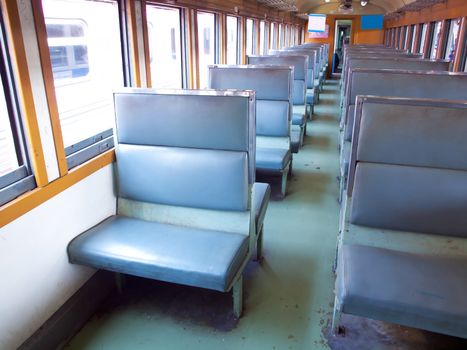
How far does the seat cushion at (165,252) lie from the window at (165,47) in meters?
1.78

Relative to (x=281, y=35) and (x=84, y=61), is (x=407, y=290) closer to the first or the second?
(x=84, y=61)

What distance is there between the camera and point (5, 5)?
1513mm

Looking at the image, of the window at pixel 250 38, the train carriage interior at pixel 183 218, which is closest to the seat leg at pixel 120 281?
the train carriage interior at pixel 183 218

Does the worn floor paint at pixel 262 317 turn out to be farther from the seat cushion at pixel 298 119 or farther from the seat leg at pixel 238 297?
the seat cushion at pixel 298 119

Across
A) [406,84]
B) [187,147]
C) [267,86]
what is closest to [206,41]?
[267,86]

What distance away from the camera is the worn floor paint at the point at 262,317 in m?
1.89

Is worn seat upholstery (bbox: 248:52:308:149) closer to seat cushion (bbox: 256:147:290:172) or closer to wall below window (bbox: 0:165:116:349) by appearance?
seat cushion (bbox: 256:147:290:172)

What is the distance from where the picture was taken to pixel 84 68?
2539 mm

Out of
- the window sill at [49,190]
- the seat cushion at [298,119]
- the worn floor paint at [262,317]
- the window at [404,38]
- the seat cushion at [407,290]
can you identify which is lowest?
the worn floor paint at [262,317]

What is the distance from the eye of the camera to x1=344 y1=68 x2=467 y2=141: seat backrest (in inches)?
119

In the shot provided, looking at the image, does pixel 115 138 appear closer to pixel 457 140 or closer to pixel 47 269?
pixel 47 269

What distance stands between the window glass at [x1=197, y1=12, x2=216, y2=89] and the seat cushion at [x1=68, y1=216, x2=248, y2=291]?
294cm

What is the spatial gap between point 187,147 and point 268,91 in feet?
6.04

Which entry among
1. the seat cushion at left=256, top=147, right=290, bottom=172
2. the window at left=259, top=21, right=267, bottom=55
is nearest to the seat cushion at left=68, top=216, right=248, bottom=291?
the seat cushion at left=256, top=147, right=290, bottom=172
